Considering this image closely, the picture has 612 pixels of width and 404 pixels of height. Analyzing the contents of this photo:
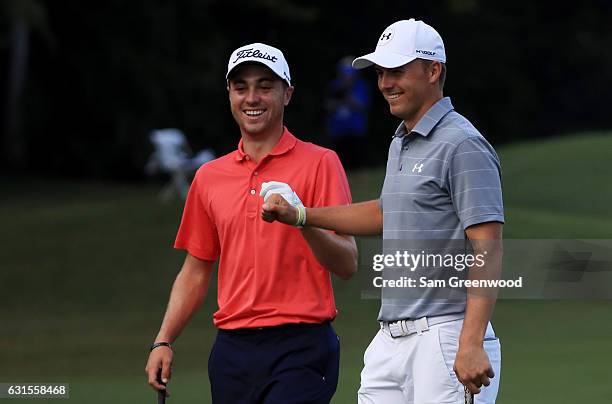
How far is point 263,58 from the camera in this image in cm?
616

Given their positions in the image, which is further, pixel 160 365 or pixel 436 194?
pixel 160 365

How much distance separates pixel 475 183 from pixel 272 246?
110 cm

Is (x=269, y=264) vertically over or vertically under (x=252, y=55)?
under

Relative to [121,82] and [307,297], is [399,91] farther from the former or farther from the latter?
[121,82]

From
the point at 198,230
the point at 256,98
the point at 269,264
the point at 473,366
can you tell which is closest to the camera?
the point at 473,366

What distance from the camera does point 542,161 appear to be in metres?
24.7

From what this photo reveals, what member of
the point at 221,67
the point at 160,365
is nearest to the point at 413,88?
the point at 160,365

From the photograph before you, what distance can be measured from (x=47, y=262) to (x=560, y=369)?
9190 mm

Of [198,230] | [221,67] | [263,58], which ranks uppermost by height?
[221,67]

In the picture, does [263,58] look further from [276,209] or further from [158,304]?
[158,304]

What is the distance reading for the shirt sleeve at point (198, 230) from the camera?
648 centimetres

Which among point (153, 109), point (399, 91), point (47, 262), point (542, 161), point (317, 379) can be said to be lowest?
point (317, 379)

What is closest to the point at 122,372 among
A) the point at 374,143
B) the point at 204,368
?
the point at 204,368

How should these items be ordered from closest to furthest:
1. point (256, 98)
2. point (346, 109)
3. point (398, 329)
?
1. point (398, 329)
2. point (256, 98)
3. point (346, 109)
